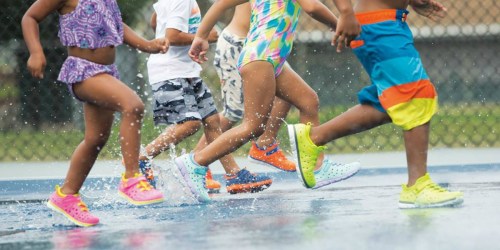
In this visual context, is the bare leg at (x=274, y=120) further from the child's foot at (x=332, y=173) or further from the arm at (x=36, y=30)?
the arm at (x=36, y=30)

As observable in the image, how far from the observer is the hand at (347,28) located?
17.3 ft

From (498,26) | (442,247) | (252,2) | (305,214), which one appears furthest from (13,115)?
(498,26)

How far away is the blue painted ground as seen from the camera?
14.7 feet

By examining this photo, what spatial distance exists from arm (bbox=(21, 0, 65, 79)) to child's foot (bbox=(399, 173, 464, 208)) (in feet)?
5.42

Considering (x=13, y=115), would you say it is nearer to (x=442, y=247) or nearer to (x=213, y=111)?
(x=213, y=111)

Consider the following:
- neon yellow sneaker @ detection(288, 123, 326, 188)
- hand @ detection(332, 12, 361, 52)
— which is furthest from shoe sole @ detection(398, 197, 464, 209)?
hand @ detection(332, 12, 361, 52)

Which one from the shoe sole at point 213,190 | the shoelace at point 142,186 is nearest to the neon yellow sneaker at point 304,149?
the shoelace at point 142,186

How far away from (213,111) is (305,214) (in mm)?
1884

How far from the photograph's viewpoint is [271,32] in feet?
20.2

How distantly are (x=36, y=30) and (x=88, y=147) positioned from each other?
0.59m

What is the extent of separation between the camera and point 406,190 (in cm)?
557

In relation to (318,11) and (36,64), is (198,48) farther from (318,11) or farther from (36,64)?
(36,64)

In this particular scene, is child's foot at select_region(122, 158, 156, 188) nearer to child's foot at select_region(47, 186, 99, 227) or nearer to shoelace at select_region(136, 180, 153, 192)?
shoelace at select_region(136, 180, 153, 192)

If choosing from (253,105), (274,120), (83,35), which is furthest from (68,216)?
(274,120)
